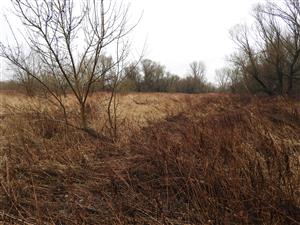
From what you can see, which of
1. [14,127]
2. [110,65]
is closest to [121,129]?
[110,65]

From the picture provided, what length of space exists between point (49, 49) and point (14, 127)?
174cm

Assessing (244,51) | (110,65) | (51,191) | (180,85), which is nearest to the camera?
(51,191)

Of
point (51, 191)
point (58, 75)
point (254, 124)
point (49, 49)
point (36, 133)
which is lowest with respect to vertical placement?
point (51, 191)

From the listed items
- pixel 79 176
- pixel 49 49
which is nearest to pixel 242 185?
pixel 79 176

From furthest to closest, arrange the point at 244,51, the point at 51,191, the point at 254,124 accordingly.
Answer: the point at 244,51
the point at 254,124
the point at 51,191

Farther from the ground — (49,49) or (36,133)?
(49,49)

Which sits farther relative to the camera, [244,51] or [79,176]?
[244,51]

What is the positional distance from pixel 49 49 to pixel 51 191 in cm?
303

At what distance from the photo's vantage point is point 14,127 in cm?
485

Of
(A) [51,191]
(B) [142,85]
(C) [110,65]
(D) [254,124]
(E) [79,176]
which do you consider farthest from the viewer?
(B) [142,85]

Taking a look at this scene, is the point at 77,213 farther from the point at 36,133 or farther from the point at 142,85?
the point at 142,85

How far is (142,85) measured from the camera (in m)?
45.8

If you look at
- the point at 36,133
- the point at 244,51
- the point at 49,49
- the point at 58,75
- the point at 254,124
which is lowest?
the point at 36,133

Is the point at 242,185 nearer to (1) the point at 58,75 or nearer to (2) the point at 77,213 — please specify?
(2) the point at 77,213
